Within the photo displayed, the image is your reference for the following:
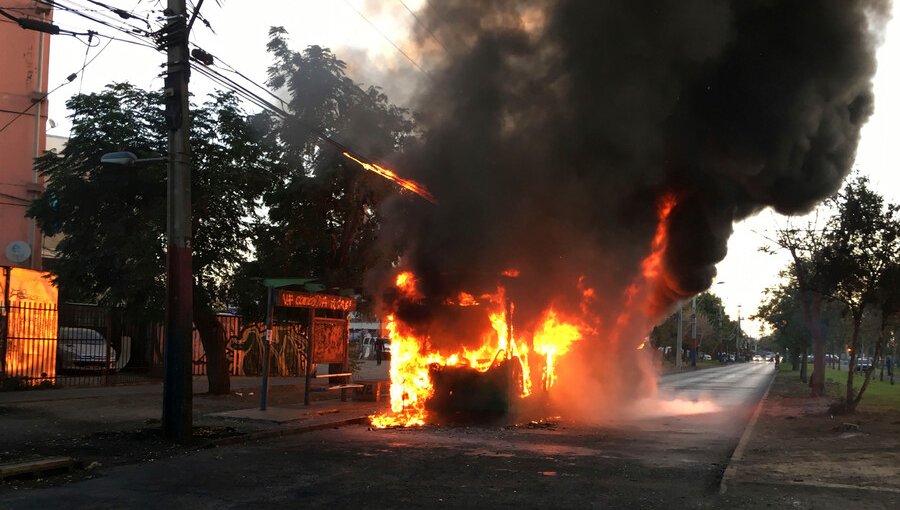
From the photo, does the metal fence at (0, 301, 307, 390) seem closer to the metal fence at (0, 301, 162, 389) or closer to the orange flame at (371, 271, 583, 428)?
the metal fence at (0, 301, 162, 389)

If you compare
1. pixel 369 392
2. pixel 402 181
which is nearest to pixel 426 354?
pixel 369 392

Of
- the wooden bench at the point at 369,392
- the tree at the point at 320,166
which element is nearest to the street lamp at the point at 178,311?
the tree at the point at 320,166

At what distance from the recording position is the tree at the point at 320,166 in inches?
599

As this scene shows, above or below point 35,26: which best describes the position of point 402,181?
below

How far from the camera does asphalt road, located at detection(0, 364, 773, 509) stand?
6691 mm

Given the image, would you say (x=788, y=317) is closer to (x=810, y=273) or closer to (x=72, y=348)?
(x=810, y=273)

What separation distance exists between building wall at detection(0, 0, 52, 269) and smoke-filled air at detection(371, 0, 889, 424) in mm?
10704

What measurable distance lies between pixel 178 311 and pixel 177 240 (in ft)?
3.27

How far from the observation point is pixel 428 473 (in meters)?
8.08

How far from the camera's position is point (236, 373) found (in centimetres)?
2289

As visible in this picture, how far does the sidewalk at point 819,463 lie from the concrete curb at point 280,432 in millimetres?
6467

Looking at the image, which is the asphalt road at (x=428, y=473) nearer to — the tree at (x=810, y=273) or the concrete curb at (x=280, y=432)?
the concrete curb at (x=280, y=432)

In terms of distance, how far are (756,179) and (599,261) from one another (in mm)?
4138

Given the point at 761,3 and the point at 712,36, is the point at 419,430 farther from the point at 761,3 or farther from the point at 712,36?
the point at 761,3
